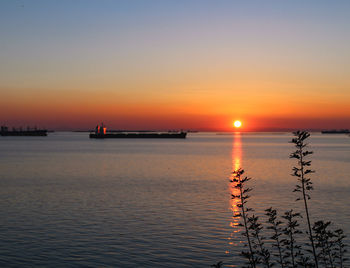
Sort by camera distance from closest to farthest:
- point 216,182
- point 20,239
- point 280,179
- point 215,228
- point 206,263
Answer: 1. point 206,263
2. point 20,239
3. point 215,228
4. point 216,182
5. point 280,179

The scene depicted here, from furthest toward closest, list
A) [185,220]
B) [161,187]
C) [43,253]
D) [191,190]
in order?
1. [161,187]
2. [191,190]
3. [185,220]
4. [43,253]

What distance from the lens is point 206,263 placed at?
2033 cm

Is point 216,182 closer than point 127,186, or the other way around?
point 127,186

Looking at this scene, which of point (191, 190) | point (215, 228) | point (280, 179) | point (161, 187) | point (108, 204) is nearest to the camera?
point (215, 228)

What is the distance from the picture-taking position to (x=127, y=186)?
49.7m

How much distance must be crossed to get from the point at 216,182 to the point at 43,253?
3513cm

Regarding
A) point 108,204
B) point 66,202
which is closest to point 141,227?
point 108,204

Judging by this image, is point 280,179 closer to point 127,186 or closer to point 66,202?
point 127,186

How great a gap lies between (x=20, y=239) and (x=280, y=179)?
4188 centimetres

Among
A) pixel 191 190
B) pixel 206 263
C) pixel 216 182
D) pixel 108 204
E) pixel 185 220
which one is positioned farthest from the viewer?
pixel 216 182

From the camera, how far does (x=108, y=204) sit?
36.4 metres

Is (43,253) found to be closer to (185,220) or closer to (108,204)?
(185,220)

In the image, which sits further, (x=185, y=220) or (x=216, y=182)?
(x=216, y=182)

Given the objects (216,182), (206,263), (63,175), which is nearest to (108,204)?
(206,263)
